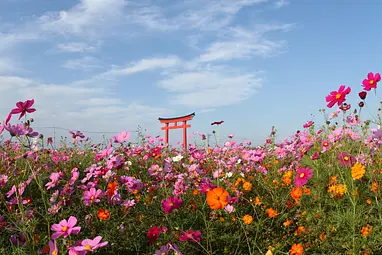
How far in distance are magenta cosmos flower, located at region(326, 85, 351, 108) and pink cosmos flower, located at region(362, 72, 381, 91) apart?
0.28m

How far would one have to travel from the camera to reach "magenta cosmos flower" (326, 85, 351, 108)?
2.35 m

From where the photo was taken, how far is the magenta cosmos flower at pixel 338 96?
2352mm

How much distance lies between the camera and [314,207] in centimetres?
282

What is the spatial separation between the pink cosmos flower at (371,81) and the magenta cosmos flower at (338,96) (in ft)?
0.93

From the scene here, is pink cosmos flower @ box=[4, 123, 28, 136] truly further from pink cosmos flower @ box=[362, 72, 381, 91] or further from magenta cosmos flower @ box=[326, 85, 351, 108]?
pink cosmos flower @ box=[362, 72, 381, 91]

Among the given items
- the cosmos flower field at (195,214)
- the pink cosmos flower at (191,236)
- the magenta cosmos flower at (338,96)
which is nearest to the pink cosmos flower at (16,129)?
the cosmos flower field at (195,214)

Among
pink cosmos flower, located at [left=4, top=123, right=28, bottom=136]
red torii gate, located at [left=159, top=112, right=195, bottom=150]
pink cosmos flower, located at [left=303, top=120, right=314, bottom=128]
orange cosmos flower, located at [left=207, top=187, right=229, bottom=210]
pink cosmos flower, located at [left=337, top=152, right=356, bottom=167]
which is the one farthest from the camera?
red torii gate, located at [left=159, top=112, right=195, bottom=150]

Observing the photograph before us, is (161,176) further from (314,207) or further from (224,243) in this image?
(314,207)

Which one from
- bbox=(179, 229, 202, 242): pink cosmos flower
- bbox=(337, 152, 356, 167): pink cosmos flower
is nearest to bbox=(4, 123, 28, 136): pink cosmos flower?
bbox=(179, 229, 202, 242): pink cosmos flower

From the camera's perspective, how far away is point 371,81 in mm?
2559

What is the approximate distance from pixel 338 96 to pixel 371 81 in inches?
13.6

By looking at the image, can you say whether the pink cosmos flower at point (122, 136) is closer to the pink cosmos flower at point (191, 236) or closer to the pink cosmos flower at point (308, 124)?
the pink cosmos flower at point (191, 236)

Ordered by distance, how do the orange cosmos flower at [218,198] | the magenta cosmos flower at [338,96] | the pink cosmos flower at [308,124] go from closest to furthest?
the orange cosmos flower at [218,198] < the magenta cosmos flower at [338,96] < the pink cosmos flower at [308,124]

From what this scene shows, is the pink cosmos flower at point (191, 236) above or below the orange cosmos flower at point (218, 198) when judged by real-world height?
below
